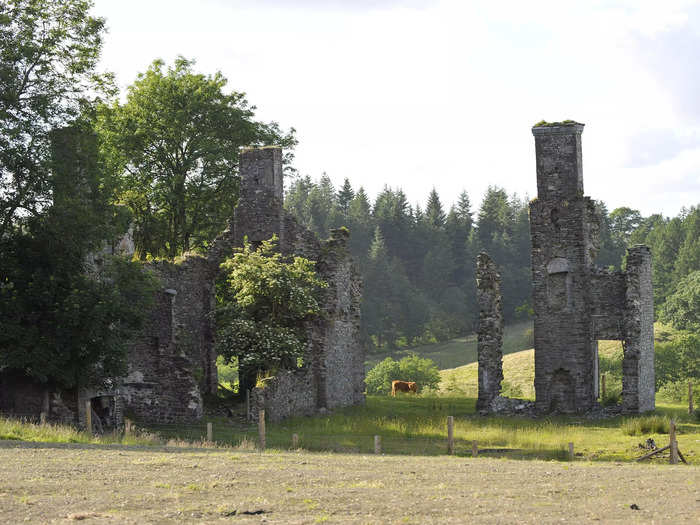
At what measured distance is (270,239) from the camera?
134ft

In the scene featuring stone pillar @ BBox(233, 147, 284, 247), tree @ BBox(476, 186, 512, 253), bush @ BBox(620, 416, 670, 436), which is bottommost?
bush @ BBox(620, 416, 670, 436)

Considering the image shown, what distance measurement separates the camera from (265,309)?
39.0m

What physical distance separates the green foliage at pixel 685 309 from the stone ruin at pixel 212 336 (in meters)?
45.1

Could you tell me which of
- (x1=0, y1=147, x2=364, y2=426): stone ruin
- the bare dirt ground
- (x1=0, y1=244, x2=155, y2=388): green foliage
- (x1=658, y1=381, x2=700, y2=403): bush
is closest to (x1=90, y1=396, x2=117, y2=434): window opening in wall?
(x1=0, y1=147, x2=364, y2=426): stone ruin

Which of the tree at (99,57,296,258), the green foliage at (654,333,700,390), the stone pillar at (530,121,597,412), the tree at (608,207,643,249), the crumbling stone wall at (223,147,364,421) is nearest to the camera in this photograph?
the crumbling stone wall at (223,147,364,421)

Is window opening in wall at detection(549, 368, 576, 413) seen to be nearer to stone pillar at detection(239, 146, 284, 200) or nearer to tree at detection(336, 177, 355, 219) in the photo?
stone pillar at detection(239, 146, 284, 200)

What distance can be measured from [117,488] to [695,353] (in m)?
51.9

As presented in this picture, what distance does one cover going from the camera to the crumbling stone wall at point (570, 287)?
136 feet

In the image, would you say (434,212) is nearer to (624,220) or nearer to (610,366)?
(624,220)

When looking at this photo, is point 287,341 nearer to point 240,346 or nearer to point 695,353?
point 240,346

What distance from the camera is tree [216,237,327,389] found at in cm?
3712

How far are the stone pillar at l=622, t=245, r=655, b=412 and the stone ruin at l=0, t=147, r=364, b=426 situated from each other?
11.2 m

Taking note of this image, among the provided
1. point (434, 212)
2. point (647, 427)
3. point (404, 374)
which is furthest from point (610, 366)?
point (434, 212)

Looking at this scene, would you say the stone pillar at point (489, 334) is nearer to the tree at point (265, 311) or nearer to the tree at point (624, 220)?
the tree at point (265, 311)
